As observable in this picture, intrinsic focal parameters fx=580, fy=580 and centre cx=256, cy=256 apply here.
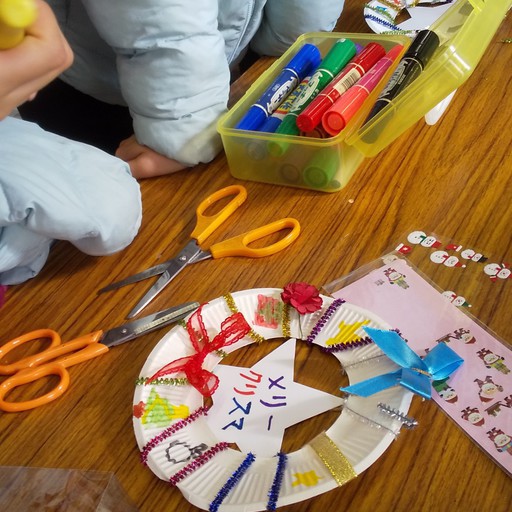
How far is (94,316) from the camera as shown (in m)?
0.48

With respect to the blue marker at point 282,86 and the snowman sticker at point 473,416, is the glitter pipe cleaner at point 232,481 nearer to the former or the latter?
the snowman sticker at point 473,416

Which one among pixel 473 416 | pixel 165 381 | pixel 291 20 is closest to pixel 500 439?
pixel 473 416

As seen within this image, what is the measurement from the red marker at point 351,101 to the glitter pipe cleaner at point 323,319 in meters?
0.17

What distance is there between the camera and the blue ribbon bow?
37 cm

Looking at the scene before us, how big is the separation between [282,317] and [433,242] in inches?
5.6

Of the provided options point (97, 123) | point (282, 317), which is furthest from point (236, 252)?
point (97, 123)

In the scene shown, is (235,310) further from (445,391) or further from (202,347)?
(445,391)

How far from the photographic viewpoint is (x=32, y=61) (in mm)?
346

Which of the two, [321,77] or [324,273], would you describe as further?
[321,77]

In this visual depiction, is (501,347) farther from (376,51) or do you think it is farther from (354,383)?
(376,51)

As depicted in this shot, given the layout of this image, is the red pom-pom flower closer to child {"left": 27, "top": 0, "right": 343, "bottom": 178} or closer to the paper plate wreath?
the paper plate wreath

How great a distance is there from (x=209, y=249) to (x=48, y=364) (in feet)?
0.53

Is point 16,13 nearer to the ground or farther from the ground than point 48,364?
farther from the ground

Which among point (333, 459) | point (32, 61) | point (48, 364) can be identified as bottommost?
point (48, 364)
